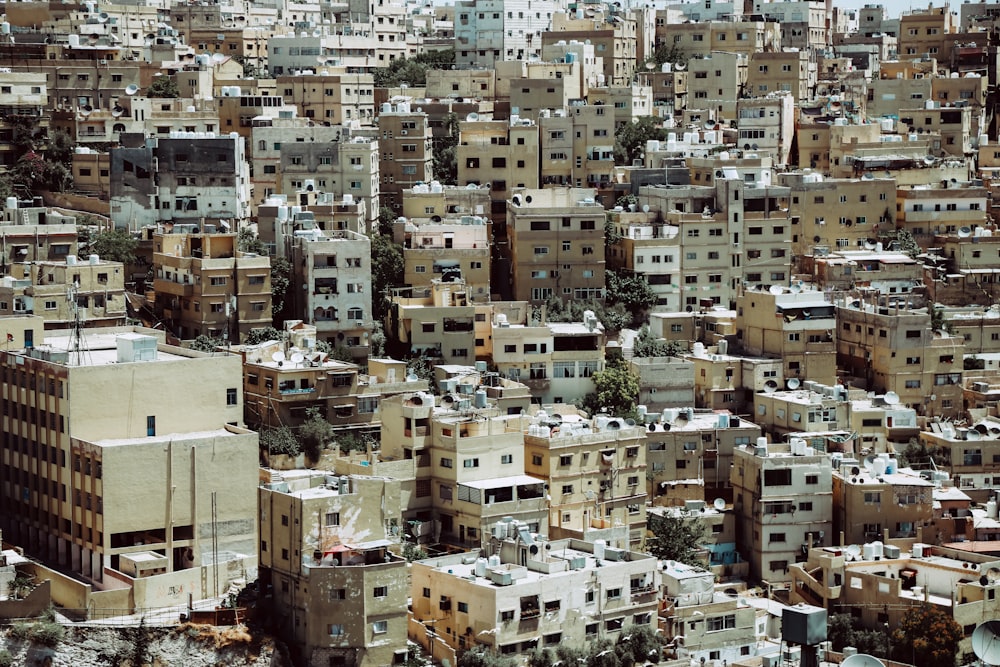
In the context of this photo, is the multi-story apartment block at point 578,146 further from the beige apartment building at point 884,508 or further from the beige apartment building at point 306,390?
the beige apartment building at point 884,508

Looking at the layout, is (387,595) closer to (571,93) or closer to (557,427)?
(557,427)

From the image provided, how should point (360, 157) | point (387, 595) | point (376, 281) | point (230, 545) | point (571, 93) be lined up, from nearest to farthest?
1. point (387, 595)
2. point (230, 545)
3. point (376, 281)
4. point (360, 157)
5. point (571, 93)

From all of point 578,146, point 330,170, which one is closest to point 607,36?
point 578,146

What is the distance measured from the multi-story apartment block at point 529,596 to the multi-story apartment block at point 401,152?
63.2 ft

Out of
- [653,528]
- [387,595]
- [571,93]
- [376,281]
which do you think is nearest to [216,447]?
[387,595]

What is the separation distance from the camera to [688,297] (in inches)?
2175

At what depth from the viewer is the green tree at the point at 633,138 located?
61.7 m

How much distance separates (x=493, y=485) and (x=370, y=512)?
4.84 m

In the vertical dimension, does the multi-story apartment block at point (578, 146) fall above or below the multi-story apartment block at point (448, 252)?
above

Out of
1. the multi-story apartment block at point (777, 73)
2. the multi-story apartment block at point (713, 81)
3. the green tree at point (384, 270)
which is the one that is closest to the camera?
the green tree at point (384, 270)

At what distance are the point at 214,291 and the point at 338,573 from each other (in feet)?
43.9

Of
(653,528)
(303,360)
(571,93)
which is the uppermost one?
(571,93)

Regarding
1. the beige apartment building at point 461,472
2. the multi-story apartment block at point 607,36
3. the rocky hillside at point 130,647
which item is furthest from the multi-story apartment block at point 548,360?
the multi-story apartment block at point 607,36

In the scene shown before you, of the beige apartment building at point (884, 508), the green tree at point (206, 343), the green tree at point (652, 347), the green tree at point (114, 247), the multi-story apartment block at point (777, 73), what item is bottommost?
the beige apartment building at point (884, 508)
